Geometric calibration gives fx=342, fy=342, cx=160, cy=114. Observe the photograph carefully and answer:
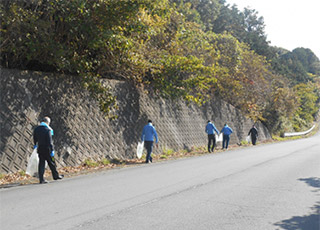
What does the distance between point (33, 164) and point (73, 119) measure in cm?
388

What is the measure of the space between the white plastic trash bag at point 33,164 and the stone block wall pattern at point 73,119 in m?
0.83

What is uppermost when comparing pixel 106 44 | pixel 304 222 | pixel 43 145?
pixel 106 44

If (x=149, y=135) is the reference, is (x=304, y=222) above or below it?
below

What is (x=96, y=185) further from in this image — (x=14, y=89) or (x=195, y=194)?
(x=14, y=89)

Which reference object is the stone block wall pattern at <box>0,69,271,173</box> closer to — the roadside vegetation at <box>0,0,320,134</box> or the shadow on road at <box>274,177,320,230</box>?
the roadside vegetation at <box>0,0,320,134</box>

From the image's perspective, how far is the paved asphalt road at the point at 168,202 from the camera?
17.9 ft

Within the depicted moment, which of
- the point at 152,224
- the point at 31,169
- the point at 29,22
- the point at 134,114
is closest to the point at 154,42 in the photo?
the point at 134,114

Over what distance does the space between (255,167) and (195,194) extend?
538 cm

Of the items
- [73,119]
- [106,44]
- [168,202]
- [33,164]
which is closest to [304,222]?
[168,202]

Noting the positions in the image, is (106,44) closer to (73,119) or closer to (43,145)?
(73,119)

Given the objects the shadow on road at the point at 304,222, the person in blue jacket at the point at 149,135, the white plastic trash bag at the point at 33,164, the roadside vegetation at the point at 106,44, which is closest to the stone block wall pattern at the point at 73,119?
the roadside vegetation at the point at 106,44

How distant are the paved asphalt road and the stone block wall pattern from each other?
8.10 ft

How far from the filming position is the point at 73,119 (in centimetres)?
1371

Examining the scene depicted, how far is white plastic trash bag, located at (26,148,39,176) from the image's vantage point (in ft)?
32.7
